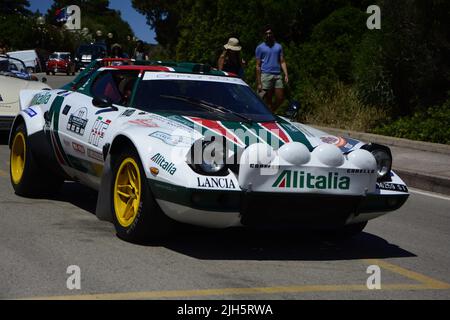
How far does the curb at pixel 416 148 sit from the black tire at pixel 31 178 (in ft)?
15.7

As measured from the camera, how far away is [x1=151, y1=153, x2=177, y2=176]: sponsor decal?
5973mm

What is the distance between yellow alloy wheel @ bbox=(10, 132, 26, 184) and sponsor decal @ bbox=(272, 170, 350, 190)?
3.54 m

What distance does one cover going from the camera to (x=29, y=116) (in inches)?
335

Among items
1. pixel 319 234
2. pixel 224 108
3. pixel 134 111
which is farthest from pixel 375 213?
pixel 134 111

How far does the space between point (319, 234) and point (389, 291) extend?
70.8 inches

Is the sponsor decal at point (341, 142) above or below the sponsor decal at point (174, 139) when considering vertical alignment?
below

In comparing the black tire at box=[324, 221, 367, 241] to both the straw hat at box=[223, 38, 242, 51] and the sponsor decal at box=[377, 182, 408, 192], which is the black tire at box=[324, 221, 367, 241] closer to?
the sponsor decal at box=[377, 182, 408, 192]

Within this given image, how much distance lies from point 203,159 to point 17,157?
3456mm

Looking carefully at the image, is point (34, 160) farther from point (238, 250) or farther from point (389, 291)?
point (389, 291)

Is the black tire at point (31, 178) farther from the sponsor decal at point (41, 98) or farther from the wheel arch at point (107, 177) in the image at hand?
the wheel arch at point (107, 177)

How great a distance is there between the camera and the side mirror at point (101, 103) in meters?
7.31

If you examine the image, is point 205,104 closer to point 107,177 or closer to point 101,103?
point 101,103

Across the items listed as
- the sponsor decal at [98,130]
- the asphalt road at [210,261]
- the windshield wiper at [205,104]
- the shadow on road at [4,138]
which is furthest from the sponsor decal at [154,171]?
the shadow on road at [4,138]

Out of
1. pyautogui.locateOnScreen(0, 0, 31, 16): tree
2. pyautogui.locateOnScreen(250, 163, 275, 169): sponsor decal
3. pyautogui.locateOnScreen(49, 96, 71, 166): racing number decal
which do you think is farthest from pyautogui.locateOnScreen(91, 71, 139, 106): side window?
pyautogui.locateOnScreen(0, 0, 31, 16): tree
